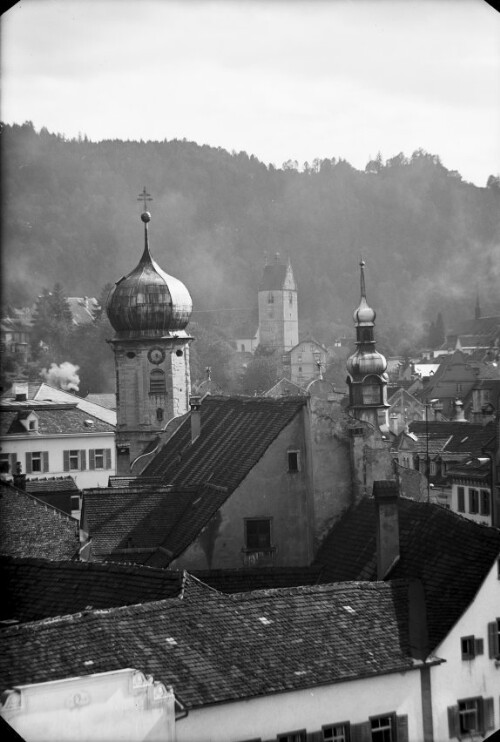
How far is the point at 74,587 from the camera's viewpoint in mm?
17859

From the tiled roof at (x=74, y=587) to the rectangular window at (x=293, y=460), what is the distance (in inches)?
235

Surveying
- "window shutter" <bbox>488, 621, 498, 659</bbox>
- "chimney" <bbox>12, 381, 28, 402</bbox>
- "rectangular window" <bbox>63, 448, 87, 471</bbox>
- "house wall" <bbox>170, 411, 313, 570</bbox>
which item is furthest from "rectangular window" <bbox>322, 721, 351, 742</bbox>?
"chimney" <bbox>12, 381, 28, 402</bbox>

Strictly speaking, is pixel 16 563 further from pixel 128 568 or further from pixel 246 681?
pixel 246 681

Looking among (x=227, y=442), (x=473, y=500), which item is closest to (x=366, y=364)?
(x=473, y=500)

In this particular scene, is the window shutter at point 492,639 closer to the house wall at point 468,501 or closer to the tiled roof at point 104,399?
the house wall at point 468,501

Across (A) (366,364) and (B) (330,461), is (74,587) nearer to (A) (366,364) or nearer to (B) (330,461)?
(B) (330,461)

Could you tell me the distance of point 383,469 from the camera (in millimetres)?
23406

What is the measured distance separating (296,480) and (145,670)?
10.5m

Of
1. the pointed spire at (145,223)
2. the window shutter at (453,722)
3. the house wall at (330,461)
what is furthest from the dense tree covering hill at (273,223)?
the window shutter at (453,722)

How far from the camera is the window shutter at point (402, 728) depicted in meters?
14.7

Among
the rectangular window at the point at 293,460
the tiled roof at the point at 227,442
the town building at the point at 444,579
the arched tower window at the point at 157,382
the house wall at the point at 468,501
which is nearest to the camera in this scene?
the town building at the point at 444,579

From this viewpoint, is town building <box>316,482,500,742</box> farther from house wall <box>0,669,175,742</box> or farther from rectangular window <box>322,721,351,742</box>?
house wall <box>0,669,175,742</box>

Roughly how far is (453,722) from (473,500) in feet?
80.2

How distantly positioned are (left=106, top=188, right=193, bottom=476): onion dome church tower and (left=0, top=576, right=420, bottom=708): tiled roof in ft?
95.2
